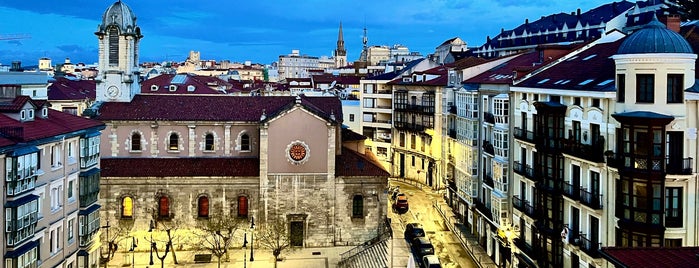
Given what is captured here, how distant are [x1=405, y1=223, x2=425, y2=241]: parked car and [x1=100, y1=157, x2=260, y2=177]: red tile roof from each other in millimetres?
14279

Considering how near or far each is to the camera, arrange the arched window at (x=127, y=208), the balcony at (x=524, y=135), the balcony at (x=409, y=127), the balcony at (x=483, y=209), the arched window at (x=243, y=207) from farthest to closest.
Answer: the balcony at (x=409, y=127), the arched window at (x=243, y=207), the arched window at (x=127, y=208), the balcony at (x=483, y=209), the balcony at (x=524, y=135)

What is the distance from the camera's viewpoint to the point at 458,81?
214 ft

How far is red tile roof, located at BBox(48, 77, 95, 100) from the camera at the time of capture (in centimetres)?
9230

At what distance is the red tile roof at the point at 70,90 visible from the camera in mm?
92300

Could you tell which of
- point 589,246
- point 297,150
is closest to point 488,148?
point 297,150

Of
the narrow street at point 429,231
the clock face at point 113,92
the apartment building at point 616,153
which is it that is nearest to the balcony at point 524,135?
the apartment building at point 616,153

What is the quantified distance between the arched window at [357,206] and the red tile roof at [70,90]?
5522cm

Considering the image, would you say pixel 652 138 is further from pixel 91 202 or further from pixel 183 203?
pixel 183 203

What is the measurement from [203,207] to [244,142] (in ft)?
23.4

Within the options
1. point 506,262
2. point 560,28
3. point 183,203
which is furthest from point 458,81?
point 560,28


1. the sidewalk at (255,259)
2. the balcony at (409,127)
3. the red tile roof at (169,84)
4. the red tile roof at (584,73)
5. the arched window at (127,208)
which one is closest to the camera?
the red tile roof at (584,73)

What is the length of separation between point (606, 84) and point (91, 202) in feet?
107

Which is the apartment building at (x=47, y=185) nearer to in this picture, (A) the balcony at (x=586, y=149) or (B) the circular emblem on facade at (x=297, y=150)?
(B) the circular emblem on facade at (x=297, y=150)

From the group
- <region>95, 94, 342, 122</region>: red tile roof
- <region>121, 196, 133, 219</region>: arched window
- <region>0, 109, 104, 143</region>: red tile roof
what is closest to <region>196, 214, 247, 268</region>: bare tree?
<region>121, 196, 133, 219</region>: arched window
